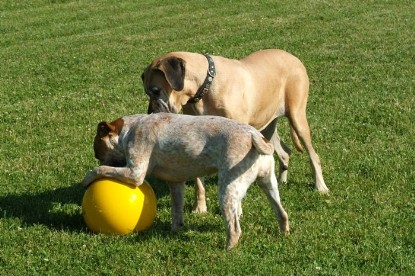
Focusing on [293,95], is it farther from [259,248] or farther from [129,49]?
[129,49]

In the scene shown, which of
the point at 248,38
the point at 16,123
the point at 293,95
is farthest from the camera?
the point at 248,38

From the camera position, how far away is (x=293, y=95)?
880cm

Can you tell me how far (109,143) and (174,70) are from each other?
112 cm

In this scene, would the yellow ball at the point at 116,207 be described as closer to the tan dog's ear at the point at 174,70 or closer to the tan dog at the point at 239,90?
the tan dog at the point at 239,90

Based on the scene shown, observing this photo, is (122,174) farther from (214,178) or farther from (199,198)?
(214,178)

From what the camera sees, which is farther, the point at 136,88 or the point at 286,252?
the point at 136,88

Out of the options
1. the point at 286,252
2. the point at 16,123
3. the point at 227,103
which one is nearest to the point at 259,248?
the point at 286,252

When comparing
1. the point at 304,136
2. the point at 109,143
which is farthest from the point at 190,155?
the point at 304,136

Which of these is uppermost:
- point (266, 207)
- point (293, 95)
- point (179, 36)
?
point (293, 95)

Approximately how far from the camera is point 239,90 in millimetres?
8070

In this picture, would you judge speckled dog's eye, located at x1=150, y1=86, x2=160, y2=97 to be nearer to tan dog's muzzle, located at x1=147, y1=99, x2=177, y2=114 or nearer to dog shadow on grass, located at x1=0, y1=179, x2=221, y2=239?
tan dog's muzzle, located at x1=147, y1=99, x2=177, y2=114

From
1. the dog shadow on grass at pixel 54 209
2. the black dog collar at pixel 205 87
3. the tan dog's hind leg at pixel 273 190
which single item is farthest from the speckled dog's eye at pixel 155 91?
the tan dog's hind leg at pixel 273 190

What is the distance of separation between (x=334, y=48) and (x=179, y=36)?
4.79 m

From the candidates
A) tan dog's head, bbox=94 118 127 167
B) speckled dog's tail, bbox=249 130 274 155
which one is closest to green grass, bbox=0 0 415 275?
tan dog's head, bbox=94 118 127 167
